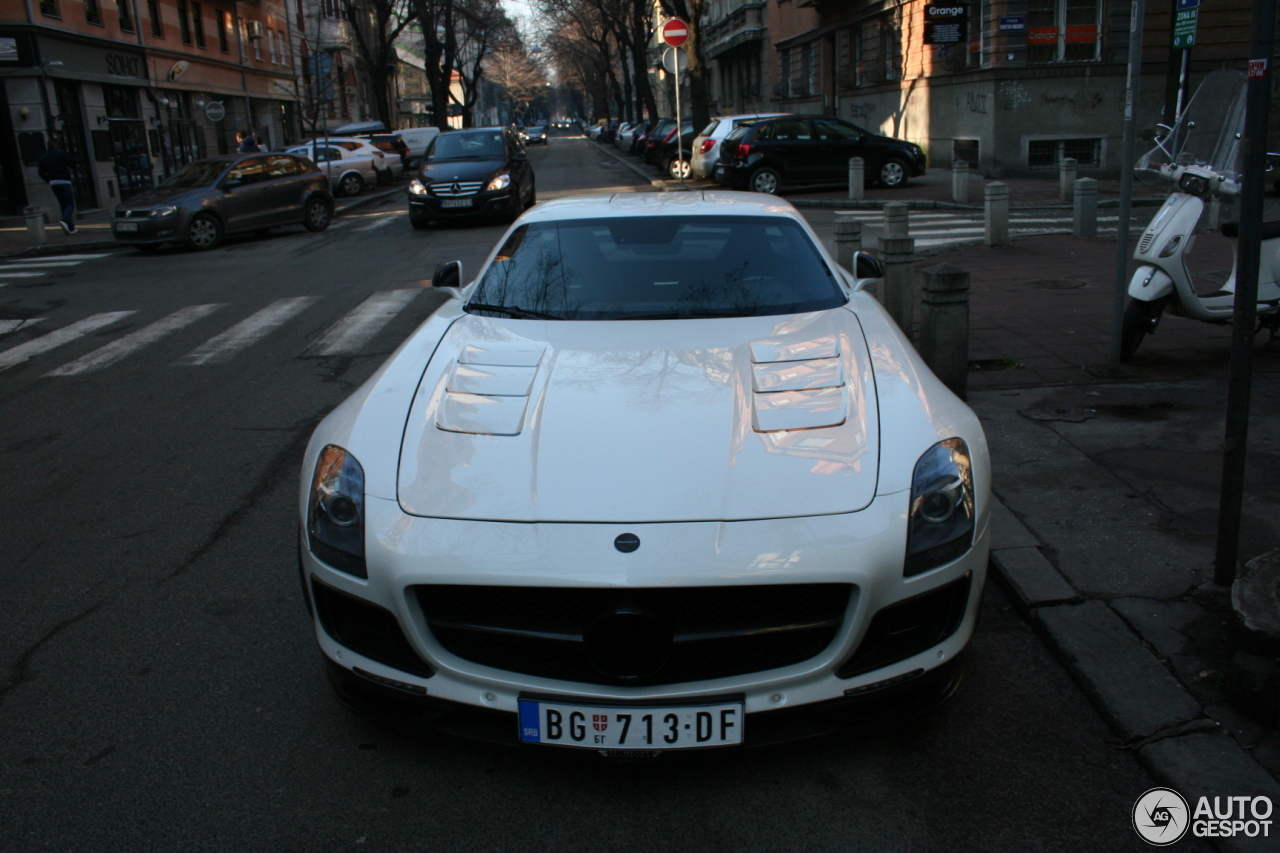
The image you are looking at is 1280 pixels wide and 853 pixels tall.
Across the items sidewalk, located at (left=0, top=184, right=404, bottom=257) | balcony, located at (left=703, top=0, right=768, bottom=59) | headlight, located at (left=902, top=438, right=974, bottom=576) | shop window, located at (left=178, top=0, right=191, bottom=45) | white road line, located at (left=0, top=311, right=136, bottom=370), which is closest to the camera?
headlight, located at (left=902, top=438, right=974, bottom=576)

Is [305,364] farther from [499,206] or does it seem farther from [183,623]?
[499,206]

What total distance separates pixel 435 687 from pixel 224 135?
40400 mm

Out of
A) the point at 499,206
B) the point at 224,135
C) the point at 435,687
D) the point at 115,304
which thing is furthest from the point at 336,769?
the point at 224,135

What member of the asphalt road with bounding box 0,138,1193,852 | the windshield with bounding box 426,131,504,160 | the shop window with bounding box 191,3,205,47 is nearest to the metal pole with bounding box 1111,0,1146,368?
the asphalt road with bounding box 0,138,1193,852

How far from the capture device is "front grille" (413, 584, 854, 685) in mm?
2523

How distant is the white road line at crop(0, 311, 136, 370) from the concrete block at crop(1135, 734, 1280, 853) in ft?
29.3

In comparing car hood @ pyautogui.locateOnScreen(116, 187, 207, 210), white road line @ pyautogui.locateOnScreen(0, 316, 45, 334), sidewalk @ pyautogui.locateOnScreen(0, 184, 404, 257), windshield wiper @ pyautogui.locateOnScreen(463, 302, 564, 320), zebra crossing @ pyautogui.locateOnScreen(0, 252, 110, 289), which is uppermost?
car hood @ pyautogui.locateOnScreen(116, 187, 207, 210)

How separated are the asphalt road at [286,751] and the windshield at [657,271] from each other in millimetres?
1435

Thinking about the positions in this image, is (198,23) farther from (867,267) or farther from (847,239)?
(867,267)

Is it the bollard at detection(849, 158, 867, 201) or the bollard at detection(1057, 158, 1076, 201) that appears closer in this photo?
the bollard at detection(1057, 158, 1076, 201)

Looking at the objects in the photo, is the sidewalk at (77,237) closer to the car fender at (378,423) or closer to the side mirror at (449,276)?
the side mirror at (449,276)

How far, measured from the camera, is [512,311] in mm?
4113

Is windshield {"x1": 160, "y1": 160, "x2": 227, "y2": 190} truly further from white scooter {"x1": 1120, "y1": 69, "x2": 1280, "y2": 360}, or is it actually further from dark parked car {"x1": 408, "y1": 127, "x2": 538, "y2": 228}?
white scooter {"x1": 1120, "y1": 69, "x2": 1280, "y2": 360}

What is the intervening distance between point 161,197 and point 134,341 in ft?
27.8
